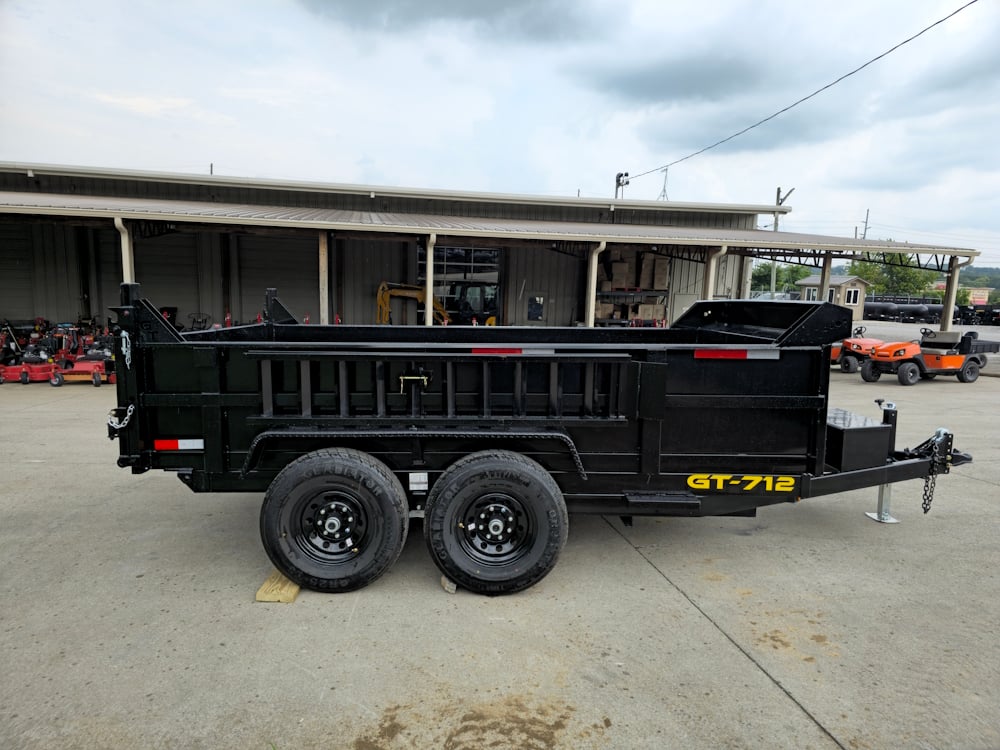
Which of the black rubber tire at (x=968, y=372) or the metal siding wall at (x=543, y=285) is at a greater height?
the metal siding wall at (x=543, y=285)

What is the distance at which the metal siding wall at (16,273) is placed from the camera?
51.3ft

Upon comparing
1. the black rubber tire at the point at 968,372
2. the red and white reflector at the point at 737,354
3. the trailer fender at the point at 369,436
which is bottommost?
the black rubber tire at the point at 968,372

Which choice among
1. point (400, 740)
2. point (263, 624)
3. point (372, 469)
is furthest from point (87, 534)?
point (400, 740)

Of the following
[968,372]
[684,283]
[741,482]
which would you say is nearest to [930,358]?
[968,372]

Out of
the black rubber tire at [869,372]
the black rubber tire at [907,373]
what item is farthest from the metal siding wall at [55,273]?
the black rubber tire at [907,373]

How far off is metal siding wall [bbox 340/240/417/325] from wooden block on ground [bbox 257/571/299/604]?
46.7 ft

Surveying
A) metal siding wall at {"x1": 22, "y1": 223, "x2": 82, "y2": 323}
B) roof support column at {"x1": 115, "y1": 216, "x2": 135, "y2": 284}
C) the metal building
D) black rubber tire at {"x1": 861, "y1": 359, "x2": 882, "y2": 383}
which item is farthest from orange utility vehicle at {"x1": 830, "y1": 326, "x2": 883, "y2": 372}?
metal siding wall at {"x1": 22, "y1": 223, "x2": 82, "y2": 323}

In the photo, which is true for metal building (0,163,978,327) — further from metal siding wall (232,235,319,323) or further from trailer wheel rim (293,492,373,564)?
trailer wheel rim (293,492,373,564)

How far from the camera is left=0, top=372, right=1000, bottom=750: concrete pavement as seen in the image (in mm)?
2615

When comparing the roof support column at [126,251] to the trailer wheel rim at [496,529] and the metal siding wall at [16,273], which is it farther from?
the trailer wheel rim at [496,529]

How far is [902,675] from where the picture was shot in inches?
119

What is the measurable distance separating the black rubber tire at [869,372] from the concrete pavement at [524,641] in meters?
9.84

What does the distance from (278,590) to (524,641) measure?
157 cm

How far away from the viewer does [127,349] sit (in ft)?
12.0
